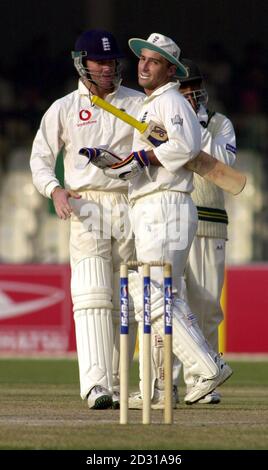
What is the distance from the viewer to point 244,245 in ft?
55.5

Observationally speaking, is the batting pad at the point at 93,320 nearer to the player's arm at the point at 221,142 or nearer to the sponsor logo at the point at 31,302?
the player's arm at the point at 221,142

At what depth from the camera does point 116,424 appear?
6.52 m

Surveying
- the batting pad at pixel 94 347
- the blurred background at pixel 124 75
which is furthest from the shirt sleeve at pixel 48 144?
the blurred background at pixel 124 75

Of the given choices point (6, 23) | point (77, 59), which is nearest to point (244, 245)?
point (6, 23)

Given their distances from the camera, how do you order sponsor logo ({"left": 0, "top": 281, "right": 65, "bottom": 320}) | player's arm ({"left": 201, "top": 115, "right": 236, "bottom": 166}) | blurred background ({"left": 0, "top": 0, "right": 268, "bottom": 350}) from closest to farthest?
player's arm ({"left": 201, "top": 115, "right": 236, "bottom": 166}) → sponsor logo ({"left": 0, "top": 281, "right": 65, "bottom": 320}) → blurred background ({"left": 0, "top": 0, "right": 268, "bottom": 350})

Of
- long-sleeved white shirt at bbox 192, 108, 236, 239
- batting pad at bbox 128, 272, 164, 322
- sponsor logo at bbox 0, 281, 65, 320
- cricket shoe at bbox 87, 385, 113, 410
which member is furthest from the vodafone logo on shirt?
sponsor logo at bbox 0, 281, 65, 320

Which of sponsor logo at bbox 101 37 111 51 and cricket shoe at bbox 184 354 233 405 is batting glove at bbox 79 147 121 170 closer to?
sponsor logo at bbox 101 37 111 51

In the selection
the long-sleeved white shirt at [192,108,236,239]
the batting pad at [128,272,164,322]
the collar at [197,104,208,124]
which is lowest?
the batting pad at [128,272,164,322]

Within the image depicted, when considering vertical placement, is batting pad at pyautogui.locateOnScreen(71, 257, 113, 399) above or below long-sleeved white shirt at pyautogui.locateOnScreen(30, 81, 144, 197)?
below

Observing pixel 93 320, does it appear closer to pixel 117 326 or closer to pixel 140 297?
pixel 117 326

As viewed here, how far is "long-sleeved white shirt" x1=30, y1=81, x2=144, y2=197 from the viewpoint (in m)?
8.00

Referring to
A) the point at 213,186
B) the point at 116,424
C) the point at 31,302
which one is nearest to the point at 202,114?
the point at 213,186

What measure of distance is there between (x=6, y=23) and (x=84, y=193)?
12.4 meters

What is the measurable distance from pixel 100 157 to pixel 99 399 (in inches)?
53.6
